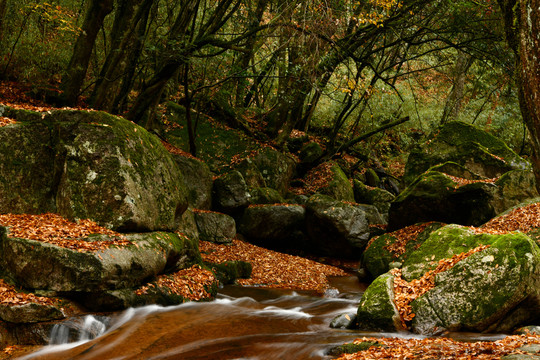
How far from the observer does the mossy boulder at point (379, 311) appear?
21.1 feet

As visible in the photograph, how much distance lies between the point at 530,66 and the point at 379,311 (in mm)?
4711

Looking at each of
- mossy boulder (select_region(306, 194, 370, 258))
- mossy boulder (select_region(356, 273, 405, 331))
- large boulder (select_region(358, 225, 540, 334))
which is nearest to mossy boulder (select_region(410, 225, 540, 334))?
large boulder (select_region(358, 225, 540, 334))

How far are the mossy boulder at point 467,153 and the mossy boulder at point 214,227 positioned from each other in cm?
852

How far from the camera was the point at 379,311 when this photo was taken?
657 cm

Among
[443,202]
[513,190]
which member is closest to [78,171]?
[443,202]

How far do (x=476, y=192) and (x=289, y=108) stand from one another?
10753 millimetres

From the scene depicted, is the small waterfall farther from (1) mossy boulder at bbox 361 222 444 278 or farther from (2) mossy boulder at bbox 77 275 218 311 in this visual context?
(1) mossy boulder at bbox 361 222 444 278

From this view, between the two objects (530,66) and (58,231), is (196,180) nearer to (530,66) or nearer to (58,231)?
(58,231)

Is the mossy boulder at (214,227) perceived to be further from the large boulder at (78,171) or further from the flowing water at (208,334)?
the flowing water at (208,334)

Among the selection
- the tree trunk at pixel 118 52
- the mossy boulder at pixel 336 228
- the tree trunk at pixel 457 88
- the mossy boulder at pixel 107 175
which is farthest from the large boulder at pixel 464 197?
the tree trunk at pixel 118 52

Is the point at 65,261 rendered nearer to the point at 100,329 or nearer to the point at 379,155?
the point at 100,329

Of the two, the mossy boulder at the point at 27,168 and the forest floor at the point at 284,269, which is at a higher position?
the mossy boulder at the point at 27,168

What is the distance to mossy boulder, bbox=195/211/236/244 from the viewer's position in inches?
491

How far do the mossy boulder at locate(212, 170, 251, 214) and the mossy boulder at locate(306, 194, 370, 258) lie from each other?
276 centimetres
